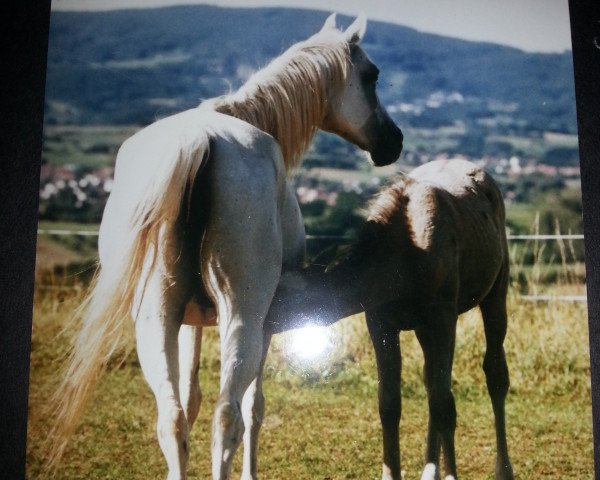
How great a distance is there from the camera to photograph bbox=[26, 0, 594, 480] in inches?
68.2

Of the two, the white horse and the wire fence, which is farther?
the wire fence

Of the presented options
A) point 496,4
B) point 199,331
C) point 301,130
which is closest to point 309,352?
point 199,331

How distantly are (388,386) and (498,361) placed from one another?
351 millimetres

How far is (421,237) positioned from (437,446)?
61 cm

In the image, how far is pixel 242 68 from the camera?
74.1 inches

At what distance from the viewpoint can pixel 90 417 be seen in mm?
1777

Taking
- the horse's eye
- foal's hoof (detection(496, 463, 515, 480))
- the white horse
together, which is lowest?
foal's hoof (detection(496, 463, 515, 480))

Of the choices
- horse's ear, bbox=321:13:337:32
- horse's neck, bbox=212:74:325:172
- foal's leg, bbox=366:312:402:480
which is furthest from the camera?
horse's ear, bbox=321:13:337:32

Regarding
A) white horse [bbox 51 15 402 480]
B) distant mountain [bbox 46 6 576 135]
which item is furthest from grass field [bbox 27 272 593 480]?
distant mountain [bbox 46 6 576 135]

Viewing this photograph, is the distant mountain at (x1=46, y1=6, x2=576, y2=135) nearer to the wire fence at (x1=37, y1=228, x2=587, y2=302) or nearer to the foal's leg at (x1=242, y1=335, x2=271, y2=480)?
the wire fence at (x1=37, y1=228, x2=587, y2=302)

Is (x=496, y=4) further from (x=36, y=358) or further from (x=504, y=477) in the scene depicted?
(x=36, y=358)

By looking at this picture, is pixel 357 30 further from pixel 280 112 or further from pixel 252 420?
pixel 252 420

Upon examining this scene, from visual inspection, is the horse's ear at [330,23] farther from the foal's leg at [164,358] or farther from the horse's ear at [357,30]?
the foal's leg at [164,358]

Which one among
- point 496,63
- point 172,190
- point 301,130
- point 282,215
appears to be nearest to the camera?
point 172,190
